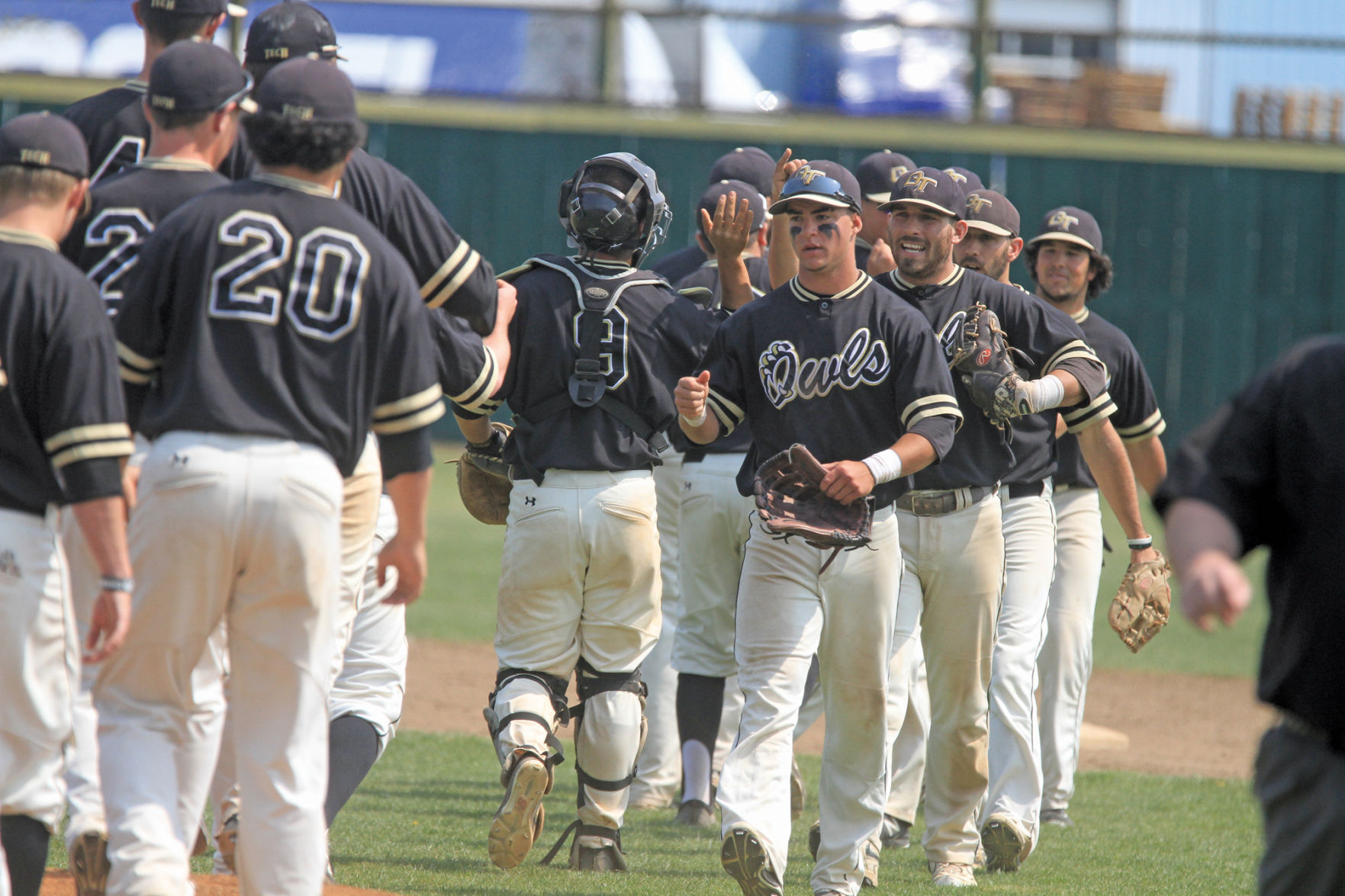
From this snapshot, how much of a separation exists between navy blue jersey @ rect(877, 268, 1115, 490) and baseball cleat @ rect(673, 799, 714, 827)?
1751 mm

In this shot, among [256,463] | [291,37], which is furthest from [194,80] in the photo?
[256,463]

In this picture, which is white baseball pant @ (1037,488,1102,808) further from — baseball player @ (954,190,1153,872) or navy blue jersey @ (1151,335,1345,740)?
navy blue jersey @ (1151,335,1345,740)

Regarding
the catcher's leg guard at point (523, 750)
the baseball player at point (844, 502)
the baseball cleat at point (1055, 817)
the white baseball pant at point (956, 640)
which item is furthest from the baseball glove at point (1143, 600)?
the catcher's leg guard at point (523, 750)

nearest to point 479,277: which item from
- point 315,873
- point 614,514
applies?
point 614,514

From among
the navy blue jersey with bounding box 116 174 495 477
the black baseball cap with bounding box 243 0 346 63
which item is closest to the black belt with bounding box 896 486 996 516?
the navy blue jersey with bounding box 116 174 495 477

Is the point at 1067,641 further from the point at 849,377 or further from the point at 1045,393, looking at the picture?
the point at 849,377

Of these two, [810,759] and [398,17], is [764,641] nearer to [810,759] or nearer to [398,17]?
[810,759]

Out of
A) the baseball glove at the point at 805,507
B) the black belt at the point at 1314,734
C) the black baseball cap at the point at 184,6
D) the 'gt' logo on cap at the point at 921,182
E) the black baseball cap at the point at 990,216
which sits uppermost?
the black baseball cap at the point at 184,6

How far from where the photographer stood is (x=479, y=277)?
432 cm

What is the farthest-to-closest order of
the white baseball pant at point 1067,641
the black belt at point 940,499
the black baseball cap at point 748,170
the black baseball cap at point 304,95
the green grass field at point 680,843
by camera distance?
1. the black baseball cap at point 748,170
2. the white baseball pant at point 1067,641
3. the black belt at point 940,499
4. the green grass field at point 680,843
5. the black baseball cap at point 304,95

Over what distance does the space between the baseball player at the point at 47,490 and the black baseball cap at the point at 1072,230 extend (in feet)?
14.7

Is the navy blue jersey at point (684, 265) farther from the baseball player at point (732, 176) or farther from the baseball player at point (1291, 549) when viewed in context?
the baseball player at point (1291, 549)

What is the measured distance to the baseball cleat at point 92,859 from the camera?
156 inches

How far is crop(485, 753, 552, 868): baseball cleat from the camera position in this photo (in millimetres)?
4918
